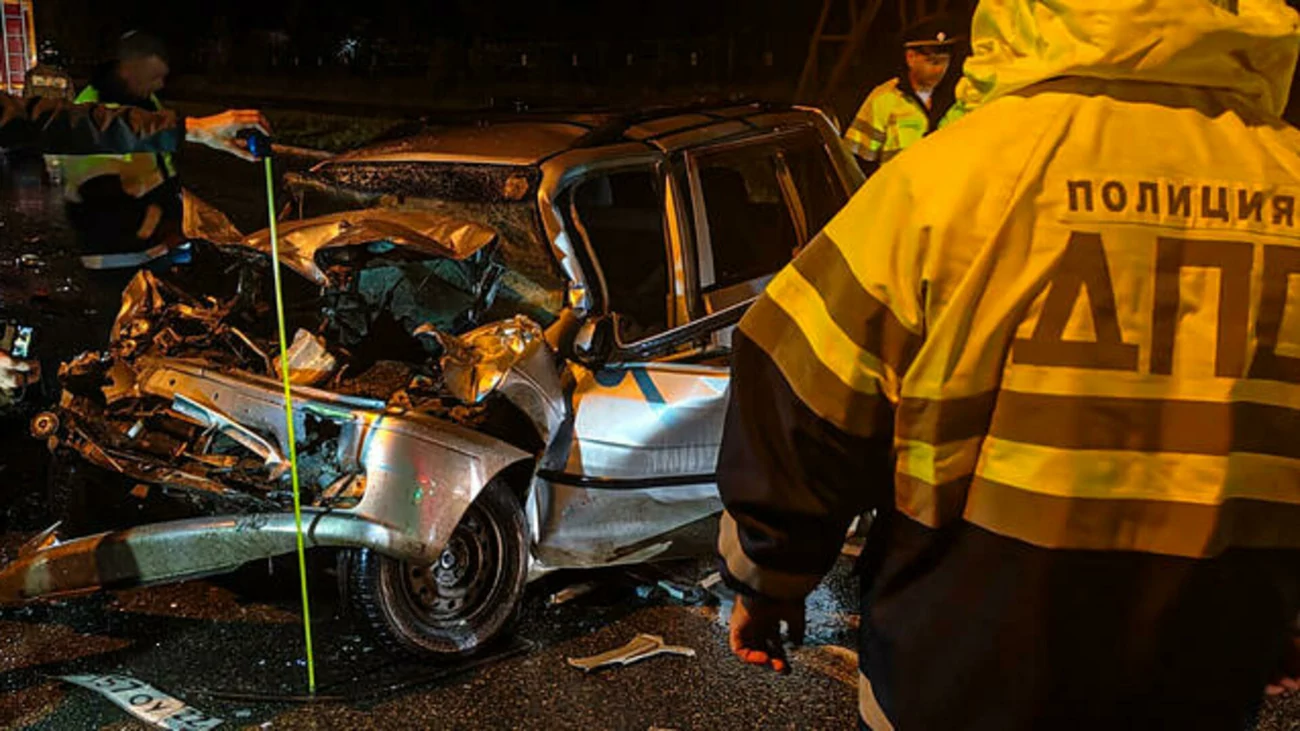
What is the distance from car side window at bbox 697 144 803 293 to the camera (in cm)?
474

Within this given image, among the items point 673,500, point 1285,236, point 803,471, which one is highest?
point 1285,236

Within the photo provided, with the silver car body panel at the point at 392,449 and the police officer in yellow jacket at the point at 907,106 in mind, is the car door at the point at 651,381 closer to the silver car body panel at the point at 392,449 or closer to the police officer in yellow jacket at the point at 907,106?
the silver car body panel at the point at 392,449

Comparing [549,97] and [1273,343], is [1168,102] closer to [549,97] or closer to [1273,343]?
[1273,343]

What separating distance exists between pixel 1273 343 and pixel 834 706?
95.3 inches

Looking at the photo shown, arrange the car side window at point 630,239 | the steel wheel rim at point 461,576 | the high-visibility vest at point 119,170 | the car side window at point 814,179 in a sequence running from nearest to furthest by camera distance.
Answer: the steel wheel rim at point 461,576 → the car side window at point 630,239 → the car side window at point 814,179 → the high-visibility vest at point 119,170

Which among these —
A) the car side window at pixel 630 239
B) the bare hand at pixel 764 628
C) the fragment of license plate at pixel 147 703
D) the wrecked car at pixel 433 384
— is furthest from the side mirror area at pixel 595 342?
the bare hand at pixel 764 628

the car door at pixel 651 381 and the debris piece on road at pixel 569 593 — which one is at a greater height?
the car door at pixel 651 381

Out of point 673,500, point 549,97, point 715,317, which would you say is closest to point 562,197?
point 715,317

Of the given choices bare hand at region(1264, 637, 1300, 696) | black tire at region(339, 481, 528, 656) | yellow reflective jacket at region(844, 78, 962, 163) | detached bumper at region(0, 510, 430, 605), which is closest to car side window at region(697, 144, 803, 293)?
black tire at region(339, 481, 528, 656)

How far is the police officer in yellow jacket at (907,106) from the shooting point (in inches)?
297

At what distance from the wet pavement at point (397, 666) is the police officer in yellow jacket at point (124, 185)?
59.3 inches

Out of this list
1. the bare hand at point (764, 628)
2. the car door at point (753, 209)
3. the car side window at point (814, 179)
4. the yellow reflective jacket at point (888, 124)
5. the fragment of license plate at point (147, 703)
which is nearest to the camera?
the bare hand at point (764, 628)

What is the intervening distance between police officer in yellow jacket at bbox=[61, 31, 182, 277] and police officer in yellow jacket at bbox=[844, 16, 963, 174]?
4206 millimetres

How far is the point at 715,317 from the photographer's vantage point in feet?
14.0
